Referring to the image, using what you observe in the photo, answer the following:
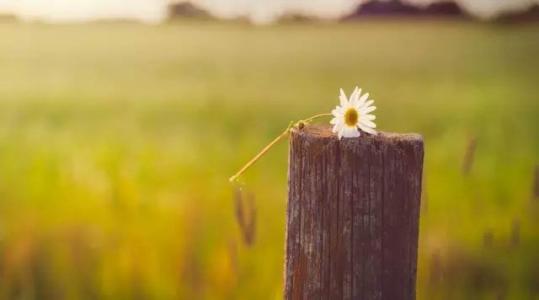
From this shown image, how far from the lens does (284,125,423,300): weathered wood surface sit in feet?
3.33

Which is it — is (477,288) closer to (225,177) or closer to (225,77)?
(225,177)

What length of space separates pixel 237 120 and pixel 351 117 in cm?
86

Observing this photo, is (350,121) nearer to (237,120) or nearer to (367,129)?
(367,129)

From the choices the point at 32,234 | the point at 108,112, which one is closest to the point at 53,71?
the point at 108,112

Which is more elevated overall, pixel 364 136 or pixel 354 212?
pixel 364 136

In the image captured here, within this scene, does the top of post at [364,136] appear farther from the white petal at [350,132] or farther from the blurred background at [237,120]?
the blurred background at [237,120]

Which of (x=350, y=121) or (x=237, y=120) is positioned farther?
(x=237, y=120)

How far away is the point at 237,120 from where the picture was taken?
191 cm

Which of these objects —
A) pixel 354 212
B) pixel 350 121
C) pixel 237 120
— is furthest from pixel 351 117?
pixel 237 120

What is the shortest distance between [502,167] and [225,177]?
2.26 feet

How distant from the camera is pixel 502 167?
1938mm

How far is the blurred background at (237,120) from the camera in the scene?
189 centimetres

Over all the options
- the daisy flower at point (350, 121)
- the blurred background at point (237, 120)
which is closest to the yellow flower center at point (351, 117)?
the daisy flower at point (350, 121)

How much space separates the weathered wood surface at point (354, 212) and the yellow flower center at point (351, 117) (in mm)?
30
